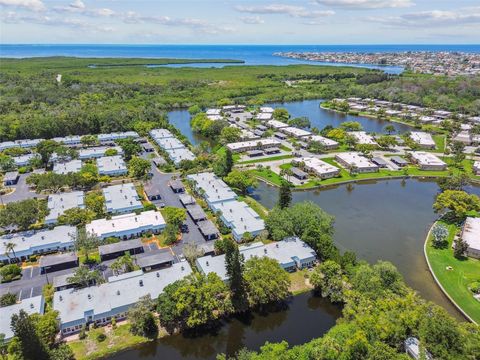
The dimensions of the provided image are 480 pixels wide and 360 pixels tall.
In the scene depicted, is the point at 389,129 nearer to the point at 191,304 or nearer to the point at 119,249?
the point at 119,249

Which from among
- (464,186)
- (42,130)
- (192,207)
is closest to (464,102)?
(464,186)

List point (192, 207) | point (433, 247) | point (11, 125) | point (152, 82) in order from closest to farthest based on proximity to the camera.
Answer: point (433, 247) < point (192, 207) < point (11, 125) < point (152, 82)

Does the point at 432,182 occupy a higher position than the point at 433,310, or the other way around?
the point at 433,310

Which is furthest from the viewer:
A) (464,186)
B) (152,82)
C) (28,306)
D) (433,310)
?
(152,82)

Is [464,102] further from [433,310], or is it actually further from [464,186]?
Answer: [433,310]

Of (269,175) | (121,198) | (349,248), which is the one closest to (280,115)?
(269,175)

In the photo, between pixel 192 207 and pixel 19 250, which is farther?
pixel 192 207
